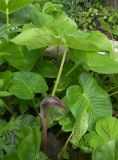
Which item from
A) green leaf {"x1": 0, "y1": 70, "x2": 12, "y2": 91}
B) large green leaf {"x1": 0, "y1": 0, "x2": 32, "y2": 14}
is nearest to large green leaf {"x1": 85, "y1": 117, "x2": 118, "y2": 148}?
green leaf {"x1": 0, "y1": 70, "x2": 12, "y2": 91}

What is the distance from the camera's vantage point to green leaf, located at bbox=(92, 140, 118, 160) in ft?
3.20

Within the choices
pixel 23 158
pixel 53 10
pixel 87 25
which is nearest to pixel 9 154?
pixel 23 158

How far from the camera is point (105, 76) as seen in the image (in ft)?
5.05

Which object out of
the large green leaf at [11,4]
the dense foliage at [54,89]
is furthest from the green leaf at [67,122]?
the large green leaf at [11,4]

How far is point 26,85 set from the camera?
129 centimetres

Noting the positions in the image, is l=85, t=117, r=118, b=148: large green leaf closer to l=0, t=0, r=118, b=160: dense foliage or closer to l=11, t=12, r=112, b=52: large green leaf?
l=0, t=0, r=118, b=160: dense foliage

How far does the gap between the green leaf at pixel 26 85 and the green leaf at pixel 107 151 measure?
36cm

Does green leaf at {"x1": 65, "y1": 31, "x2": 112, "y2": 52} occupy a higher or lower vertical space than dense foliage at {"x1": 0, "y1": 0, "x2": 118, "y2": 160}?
higher

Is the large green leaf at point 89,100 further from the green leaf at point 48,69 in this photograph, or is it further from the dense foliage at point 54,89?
the green leaf at point 48,69

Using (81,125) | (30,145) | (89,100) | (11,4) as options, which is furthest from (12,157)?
(11,4)

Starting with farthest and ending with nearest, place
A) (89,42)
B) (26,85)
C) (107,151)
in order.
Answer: (26,85), (89,42), (107,151)

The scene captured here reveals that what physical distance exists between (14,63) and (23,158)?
402mm

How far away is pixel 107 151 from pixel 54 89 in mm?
358

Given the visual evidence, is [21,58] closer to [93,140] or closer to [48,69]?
[48,69]
